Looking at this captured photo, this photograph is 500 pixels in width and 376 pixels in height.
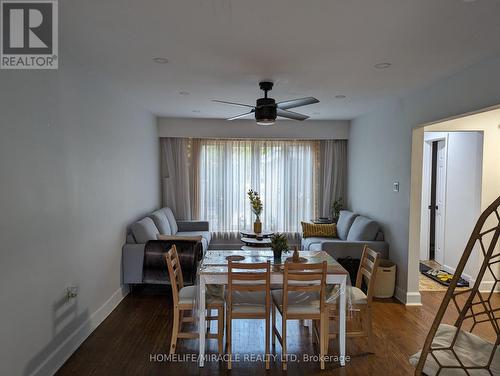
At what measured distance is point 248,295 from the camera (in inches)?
118

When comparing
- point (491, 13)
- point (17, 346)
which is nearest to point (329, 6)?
point (491, 13)

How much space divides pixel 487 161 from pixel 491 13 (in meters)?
3.20

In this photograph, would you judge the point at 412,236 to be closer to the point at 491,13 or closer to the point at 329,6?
the point at 491,13

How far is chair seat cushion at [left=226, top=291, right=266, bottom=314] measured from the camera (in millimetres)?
2789

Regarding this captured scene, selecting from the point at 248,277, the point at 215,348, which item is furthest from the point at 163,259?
the point at 248,277

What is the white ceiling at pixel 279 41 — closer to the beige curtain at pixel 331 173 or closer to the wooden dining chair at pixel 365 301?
the wooden dining chair at pixel 365 301

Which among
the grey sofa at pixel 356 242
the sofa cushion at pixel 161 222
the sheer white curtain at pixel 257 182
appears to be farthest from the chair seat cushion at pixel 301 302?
the sheer white curtain at pixel 257 182

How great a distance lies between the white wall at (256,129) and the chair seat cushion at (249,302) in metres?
3.87

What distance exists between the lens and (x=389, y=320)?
3.69m

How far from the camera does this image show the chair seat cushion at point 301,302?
2797mm

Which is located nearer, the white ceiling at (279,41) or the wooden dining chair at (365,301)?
the white ceiling at (279,41)

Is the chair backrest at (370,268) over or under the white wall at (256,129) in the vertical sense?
under

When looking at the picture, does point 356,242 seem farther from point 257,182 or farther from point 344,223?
point 257,182

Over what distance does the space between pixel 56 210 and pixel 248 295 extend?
69.7 inches
